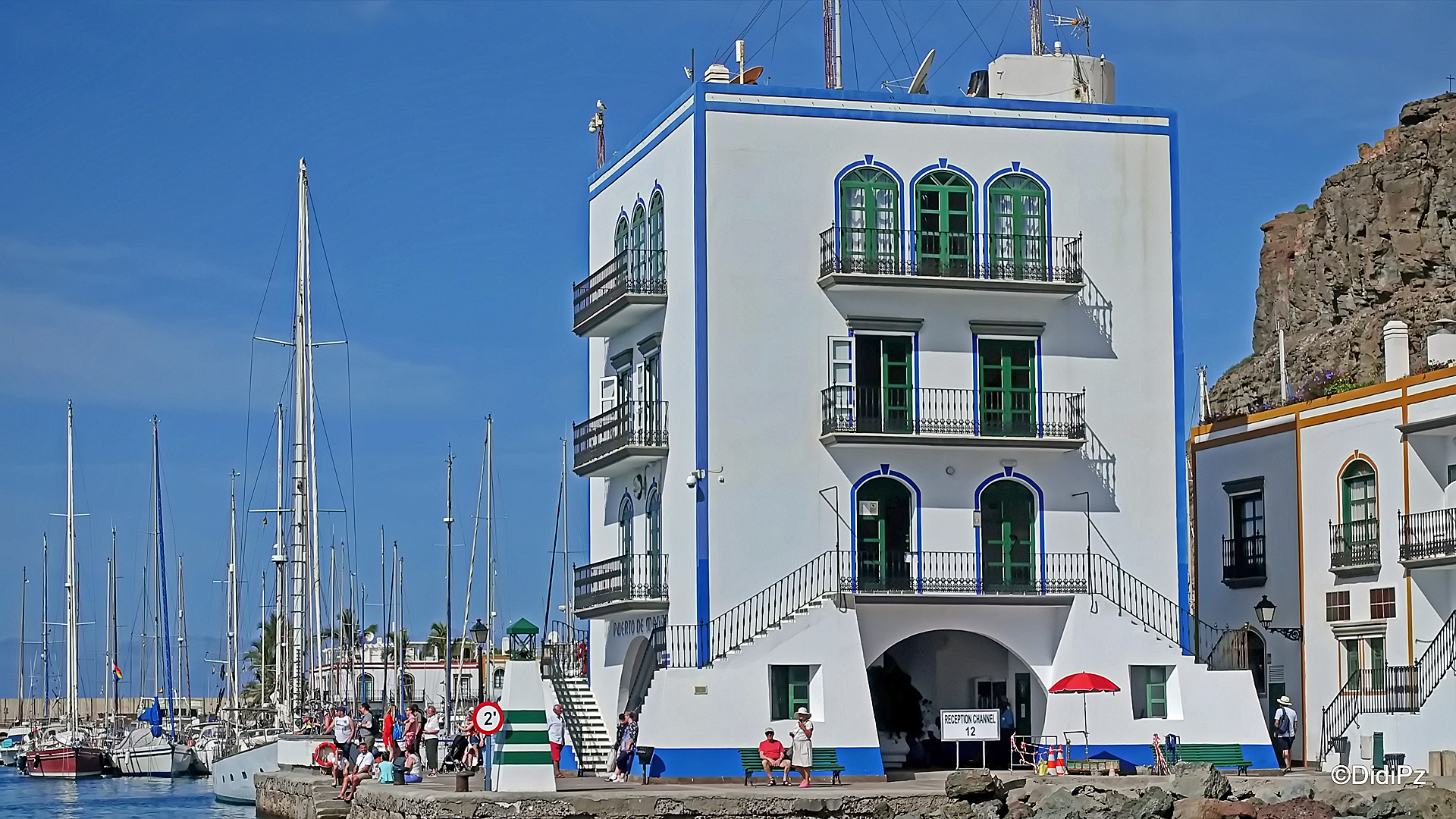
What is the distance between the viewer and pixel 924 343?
4078cm

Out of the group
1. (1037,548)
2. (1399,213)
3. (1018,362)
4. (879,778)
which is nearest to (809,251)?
(1018,362)

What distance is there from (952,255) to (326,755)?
17.1 metres

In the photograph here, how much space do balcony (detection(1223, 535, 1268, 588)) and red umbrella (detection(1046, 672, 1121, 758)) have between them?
9485 millimetres

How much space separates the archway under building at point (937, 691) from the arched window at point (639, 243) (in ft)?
31.3

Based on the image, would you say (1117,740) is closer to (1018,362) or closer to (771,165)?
(1018,362)

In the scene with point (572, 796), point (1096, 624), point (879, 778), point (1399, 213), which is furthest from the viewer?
point (1399, 213)

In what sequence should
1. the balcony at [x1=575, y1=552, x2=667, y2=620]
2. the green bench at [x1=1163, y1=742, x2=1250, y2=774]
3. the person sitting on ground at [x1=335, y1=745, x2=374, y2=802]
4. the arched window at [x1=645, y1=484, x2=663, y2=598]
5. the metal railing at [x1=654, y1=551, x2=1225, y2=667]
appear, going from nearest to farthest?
the person sitting on ground at [x1=335, y1=745, x2=374, y2=802]
the green bench at [x1=1163, y1=742, x2=1250, y2=774]
the metal railing at [x1=654, y1=551, x2=1225, y2=667]
the balcony at [x1=575, y1=552, x2=667, y2=620]
the arched window at [x1=645, y1=484, x2=663, y2=598]

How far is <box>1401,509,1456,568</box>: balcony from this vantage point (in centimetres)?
4081

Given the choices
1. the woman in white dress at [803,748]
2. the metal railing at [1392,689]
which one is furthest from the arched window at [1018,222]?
the metal railing at [1392,689]

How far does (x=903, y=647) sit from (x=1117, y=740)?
5573mm

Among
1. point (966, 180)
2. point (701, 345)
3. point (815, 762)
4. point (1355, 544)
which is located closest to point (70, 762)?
point (701, 345)

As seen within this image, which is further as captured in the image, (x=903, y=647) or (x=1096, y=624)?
(x=903, y=647)

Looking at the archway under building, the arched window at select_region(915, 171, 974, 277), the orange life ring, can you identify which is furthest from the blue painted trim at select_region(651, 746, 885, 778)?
the arched window at select_region(915, 171, 974, 277)

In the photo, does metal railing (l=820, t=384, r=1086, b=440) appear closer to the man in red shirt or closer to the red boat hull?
the man in red shirt
